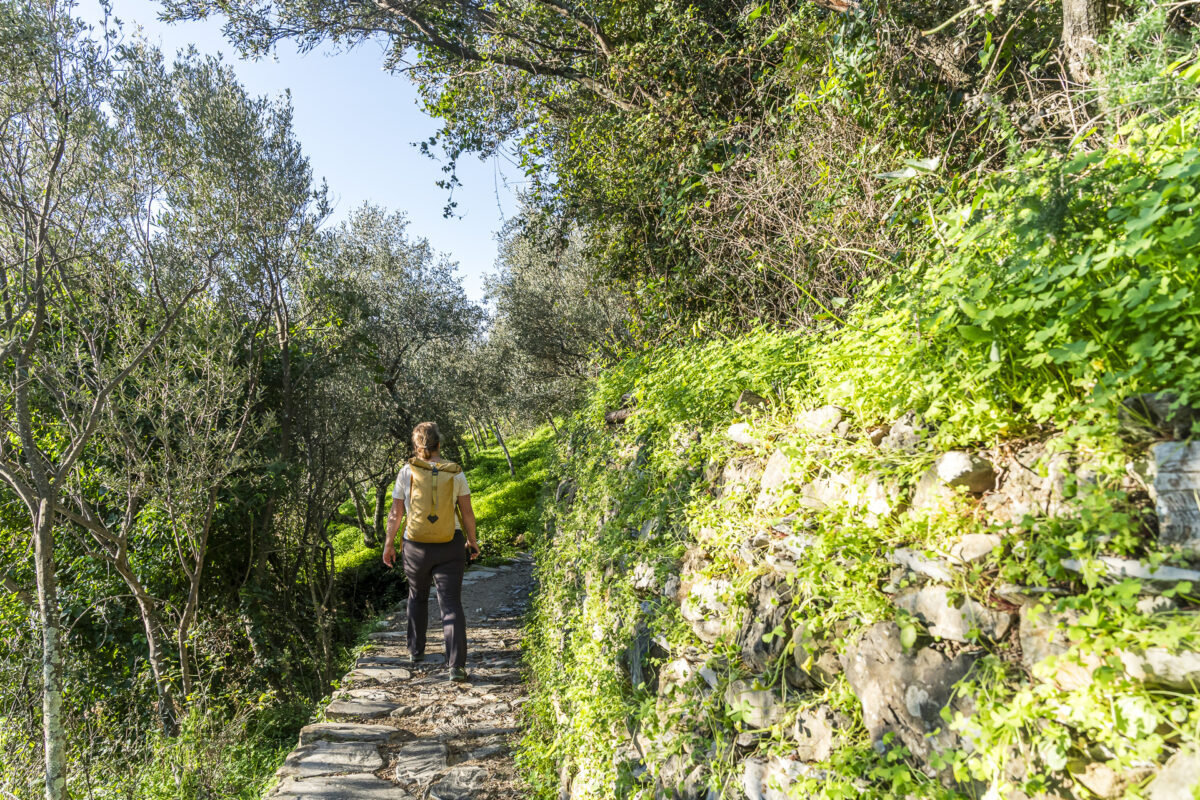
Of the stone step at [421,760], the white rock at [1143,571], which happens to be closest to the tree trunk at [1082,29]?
the white rock at [1143,571]

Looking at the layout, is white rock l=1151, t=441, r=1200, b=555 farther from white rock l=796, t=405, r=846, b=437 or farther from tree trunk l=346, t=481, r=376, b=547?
tree trunk l=346, t=481, r=376, b=547

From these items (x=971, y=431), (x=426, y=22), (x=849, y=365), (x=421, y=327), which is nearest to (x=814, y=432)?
(x=849, y=365)

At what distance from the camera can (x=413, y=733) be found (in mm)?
5539

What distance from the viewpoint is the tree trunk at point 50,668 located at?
525 centimetres

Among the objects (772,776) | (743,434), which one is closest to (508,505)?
(743,434)

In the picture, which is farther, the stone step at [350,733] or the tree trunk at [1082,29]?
the stone step at [350,733]

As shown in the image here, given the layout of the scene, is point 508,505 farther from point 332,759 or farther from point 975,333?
point 975,333

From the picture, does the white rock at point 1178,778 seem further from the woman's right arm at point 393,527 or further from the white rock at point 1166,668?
the woman's right arm at point 393,527

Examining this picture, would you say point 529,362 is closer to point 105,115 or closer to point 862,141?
point 105,115

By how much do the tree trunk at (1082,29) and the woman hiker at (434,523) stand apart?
18.1 feet

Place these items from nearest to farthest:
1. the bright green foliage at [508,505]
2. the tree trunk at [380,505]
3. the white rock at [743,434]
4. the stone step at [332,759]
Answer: the white rock at [743,434] < the stone step at [332,759] < the bright green foliage at [508,505] < the tree trunk at [380,505]

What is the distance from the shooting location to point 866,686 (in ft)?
6.48

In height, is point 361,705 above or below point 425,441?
below

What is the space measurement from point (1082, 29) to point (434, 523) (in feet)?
20.0
